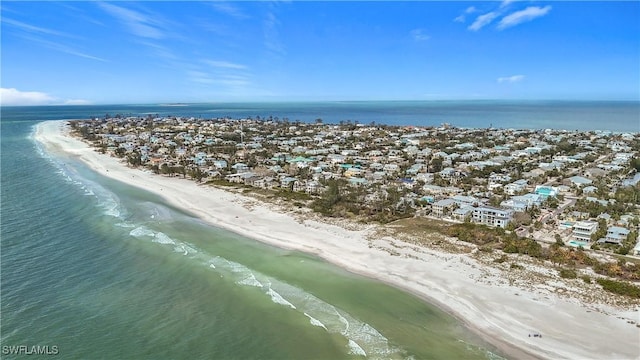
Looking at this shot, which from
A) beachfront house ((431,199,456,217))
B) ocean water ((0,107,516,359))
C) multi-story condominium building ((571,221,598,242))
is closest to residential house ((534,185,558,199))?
multi-story condominium building ((571,221,598,242))

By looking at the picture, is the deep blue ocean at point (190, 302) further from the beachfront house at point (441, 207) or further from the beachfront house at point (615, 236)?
the beachfront house at point (615, 236)

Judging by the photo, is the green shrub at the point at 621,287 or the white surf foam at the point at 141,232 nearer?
the green shrub at the point at 621,287

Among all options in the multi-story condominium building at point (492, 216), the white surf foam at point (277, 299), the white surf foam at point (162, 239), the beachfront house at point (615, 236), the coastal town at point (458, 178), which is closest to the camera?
the white surf foam at point (277, 299)

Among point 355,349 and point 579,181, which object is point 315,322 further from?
point 579,181

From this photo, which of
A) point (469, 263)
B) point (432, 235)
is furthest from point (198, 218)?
point (469, 263)

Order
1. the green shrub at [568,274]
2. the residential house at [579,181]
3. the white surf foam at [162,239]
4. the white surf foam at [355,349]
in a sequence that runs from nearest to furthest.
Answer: the white surf foam at [355,349]
the green shrub at [568,274]
the white surf foam at [162,239]
the residential house at [579,181]

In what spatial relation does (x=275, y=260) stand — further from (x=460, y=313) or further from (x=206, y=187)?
(x=206, y=187)

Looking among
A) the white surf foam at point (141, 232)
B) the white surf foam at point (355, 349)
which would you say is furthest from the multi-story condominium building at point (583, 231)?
the white surf foam at point (141, 232)

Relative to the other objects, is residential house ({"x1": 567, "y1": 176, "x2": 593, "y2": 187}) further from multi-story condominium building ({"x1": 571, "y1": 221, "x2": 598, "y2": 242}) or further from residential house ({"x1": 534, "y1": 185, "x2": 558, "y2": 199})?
multi-story condominium building ({"x1": 571, "y1": 221, "x2": 598, "y2": 242})
